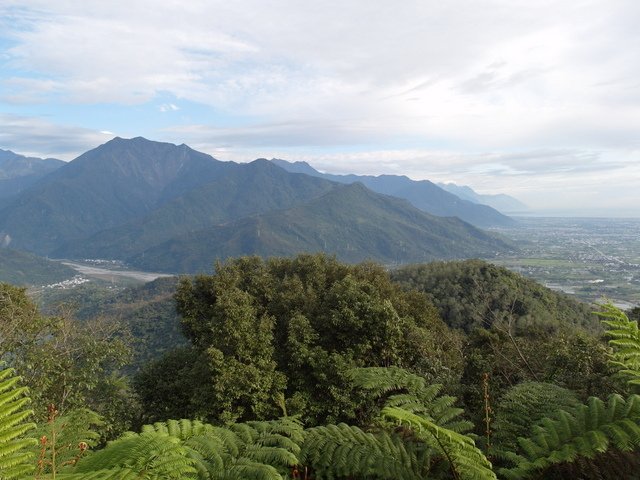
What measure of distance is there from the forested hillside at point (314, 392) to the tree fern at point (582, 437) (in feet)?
0.05

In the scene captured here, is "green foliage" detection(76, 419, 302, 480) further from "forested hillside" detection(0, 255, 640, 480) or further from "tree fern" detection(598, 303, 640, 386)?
"tree fern" detection(598, 303, 640, 386)

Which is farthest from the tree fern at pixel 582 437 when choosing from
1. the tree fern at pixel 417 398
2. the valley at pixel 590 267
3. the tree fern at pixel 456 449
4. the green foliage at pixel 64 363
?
the valley at pixel 590 267

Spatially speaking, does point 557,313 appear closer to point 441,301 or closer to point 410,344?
point 441,301

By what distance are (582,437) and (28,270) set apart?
20995 centimetres

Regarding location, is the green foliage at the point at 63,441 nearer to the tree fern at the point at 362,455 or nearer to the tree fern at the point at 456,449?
the tree fern at the point at 362,455

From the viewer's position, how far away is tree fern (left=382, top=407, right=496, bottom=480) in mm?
3442

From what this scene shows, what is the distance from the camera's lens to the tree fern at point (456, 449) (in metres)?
3.44

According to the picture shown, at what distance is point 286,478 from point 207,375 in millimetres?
10135

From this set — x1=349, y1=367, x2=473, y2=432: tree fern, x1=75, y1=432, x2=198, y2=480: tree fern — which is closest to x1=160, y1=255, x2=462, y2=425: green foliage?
x1=349, y1=367, x2=473, y2=432: tree fern

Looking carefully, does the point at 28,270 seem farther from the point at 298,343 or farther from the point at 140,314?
the point at 298,343

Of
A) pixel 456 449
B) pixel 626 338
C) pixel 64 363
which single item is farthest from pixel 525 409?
pixel 64 363

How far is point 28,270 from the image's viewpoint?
17450 centimetres

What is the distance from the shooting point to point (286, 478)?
4.07 metres

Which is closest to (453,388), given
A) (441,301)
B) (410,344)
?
(410,344)
